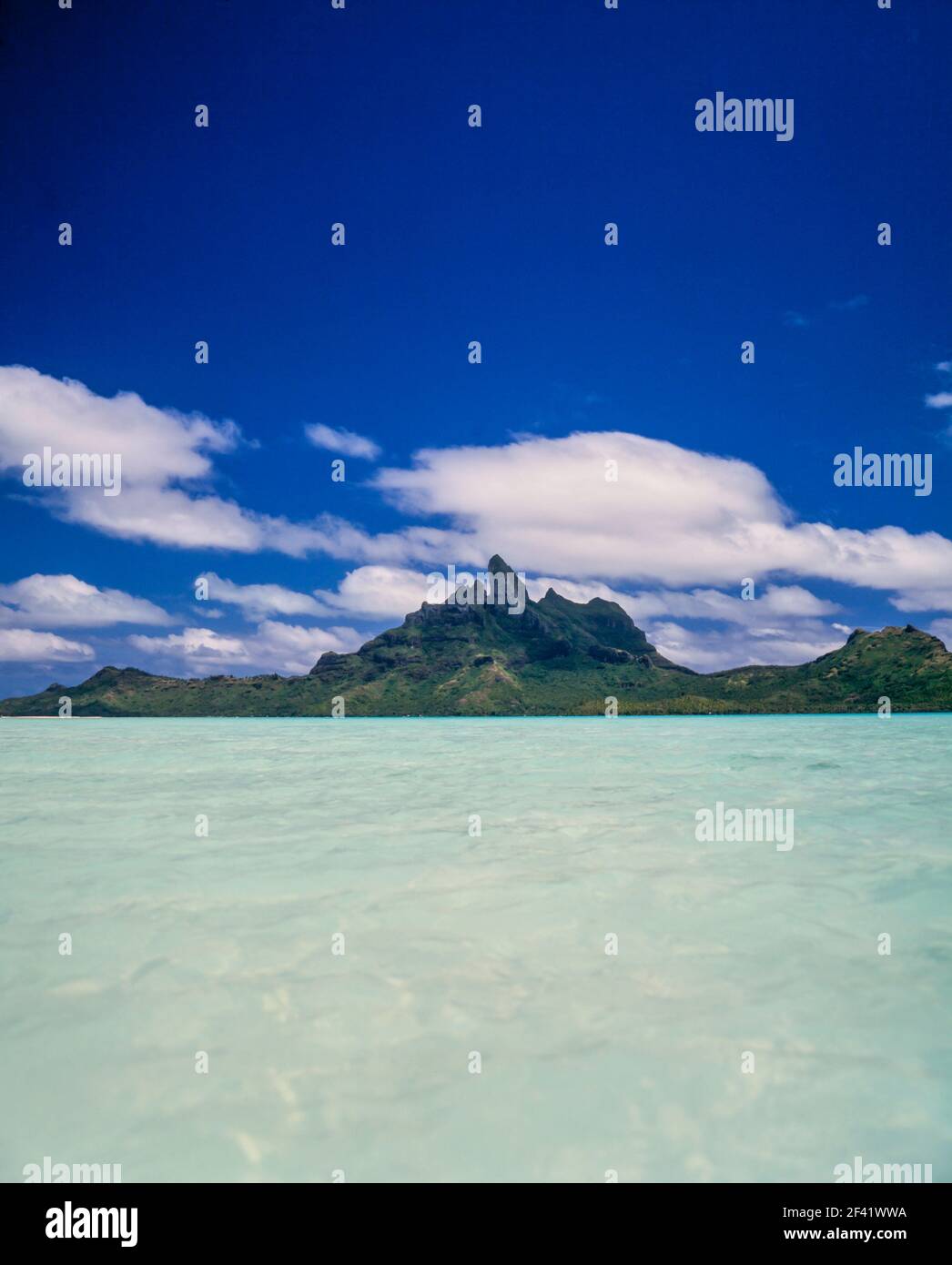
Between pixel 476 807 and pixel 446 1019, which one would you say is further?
pixel 476 807

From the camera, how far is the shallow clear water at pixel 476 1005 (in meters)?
4.70

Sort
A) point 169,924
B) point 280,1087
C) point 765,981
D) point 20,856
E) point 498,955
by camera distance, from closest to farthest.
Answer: point 280,1087
point 765,981
point 498,955
point 169,924
point 20,856

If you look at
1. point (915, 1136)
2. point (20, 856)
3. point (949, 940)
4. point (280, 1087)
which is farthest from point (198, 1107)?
point (20, 856)

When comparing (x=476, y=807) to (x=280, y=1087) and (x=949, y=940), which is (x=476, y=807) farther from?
(x=280, y=1087)

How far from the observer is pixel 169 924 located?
8.88m

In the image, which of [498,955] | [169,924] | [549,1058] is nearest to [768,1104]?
[549,1058]

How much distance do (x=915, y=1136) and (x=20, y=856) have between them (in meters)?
14.5

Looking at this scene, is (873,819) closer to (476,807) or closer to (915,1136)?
(476,807)

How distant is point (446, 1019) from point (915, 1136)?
361cm

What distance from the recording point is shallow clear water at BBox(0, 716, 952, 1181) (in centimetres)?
470

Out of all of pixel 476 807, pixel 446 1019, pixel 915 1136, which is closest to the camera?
pixel 915 1136

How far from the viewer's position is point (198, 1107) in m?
5.02

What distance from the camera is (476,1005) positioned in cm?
654

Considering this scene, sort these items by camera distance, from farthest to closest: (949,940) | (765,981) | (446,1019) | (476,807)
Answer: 1. (476,807)
2. (949,940)
3. (765,981)
4. (446,1019)
